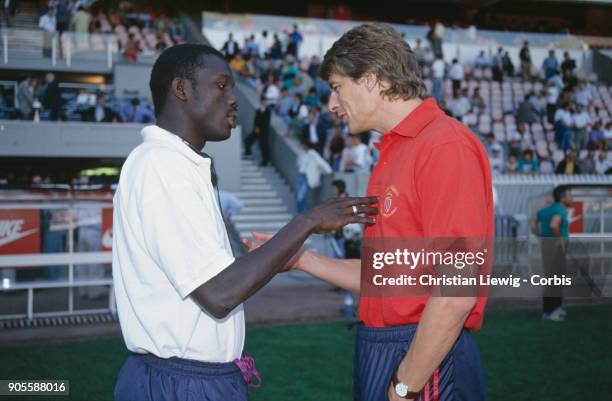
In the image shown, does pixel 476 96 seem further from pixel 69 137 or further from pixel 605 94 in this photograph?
pixel 69 137

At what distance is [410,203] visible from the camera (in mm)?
2346

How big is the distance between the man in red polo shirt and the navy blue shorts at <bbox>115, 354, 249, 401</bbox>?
0.58 metres

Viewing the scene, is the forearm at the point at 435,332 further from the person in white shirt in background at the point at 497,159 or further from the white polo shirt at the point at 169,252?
the person in white shirt in background at the point at 497,159

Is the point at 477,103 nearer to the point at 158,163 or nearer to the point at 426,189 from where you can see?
the point at 426,189

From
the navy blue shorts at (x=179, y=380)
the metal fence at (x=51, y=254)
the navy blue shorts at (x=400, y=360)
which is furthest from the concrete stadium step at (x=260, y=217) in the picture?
the navy blue shorts at (x=179, y=380)

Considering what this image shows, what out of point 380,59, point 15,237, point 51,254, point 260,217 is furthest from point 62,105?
point 380,59

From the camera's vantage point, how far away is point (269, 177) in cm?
1922

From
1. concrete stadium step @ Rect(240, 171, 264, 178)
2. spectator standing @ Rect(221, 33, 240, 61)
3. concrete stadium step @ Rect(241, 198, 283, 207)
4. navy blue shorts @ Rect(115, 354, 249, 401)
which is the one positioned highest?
spectator standing @ Rect(221, 33, 240, 61)

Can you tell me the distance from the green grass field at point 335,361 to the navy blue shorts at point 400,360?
367cm

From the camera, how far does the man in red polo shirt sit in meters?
2.19

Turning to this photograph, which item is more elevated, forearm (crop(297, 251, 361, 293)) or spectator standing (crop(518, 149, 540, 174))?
forearm (crop(297, 251, 361, 293))

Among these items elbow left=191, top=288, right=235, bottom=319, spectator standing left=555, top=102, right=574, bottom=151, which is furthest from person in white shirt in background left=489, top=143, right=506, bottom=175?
elbow left=191, top=288, right=235, bottom=319

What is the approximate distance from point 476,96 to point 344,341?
662 inches

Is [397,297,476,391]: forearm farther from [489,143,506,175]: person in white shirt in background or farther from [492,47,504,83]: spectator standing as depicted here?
[492,47,504,83]: spectator standing
